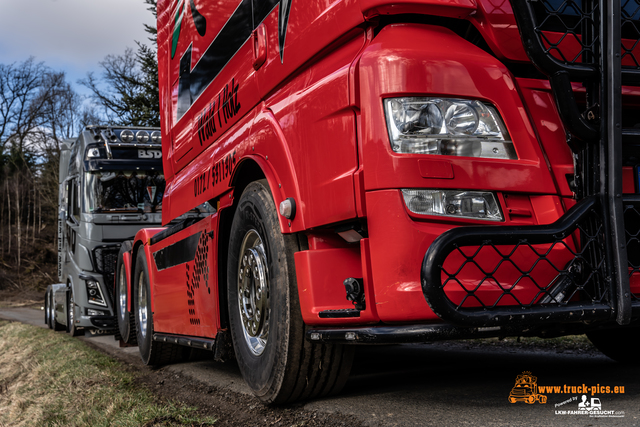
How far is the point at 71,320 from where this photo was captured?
11.3m

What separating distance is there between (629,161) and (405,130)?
90cm

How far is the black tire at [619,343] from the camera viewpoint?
13.7 feet

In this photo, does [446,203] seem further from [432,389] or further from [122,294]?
[122,294]

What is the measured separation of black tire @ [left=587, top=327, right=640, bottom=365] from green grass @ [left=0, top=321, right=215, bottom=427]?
9.09 ft

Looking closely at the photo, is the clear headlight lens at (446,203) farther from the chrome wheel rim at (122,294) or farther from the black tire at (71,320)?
the black tire at (71,320)

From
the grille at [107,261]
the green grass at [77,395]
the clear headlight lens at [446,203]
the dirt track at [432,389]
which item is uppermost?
the grille at [107,261]

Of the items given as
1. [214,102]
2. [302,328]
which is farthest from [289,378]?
[214,102]

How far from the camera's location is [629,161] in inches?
94.3

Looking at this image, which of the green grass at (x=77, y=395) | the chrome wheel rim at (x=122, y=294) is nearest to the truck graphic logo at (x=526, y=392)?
the green grass at (x=77, y=395)

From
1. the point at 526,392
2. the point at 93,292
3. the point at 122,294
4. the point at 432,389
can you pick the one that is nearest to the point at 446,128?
the point at 526,392

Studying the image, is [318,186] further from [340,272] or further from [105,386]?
[105,386]

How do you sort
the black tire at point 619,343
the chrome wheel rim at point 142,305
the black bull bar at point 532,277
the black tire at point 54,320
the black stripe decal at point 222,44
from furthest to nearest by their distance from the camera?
the black tire at point 54,320 → the chrome wheel rim at point 142,305 → the black tire at point 619,343 → the black stripe decal at point 222,44 → the black bull bar at point 532,277

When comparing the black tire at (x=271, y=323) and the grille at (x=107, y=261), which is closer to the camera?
the black tire at (x=271, y=323)

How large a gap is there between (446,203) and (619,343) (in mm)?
2689
